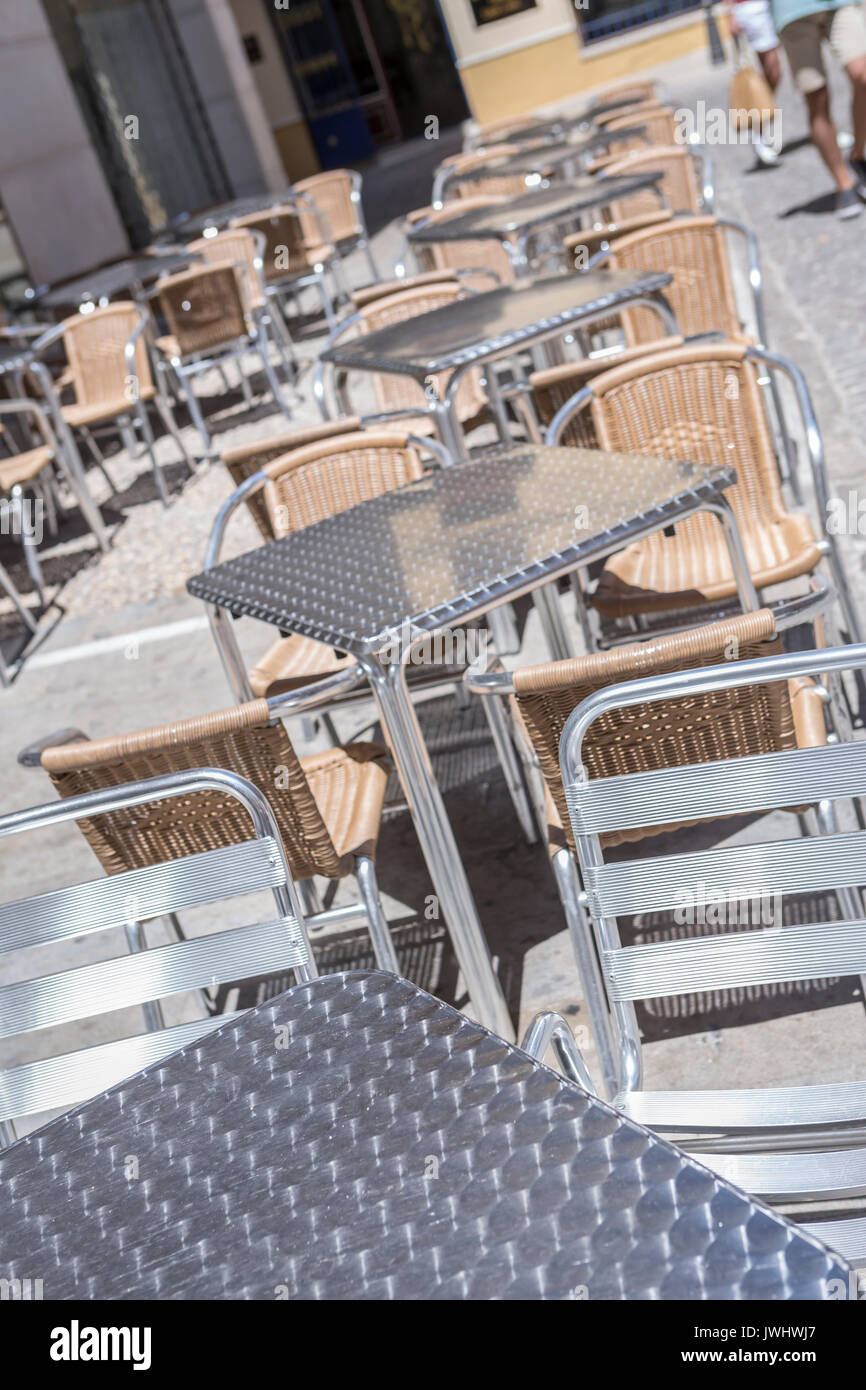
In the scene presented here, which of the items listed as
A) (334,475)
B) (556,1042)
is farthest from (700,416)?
(556,1042)

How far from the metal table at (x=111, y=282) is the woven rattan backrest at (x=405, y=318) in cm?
388

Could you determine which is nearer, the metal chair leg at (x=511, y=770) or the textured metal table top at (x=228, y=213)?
the metal chair leg at (x=511, y=770)

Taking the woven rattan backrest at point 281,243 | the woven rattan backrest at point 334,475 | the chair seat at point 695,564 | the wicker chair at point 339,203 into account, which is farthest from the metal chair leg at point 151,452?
the chair seat at point 695,564

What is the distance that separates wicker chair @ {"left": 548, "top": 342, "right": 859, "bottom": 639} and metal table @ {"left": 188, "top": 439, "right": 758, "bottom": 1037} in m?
0.38

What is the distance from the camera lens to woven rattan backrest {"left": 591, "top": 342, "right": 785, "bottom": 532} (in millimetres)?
3152

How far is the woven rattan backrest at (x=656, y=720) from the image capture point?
1.86 m

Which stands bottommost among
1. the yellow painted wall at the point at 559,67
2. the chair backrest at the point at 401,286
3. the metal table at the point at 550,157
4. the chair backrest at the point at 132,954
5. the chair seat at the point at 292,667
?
the chair seat at the point at 292,667

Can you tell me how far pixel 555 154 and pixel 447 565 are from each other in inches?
210

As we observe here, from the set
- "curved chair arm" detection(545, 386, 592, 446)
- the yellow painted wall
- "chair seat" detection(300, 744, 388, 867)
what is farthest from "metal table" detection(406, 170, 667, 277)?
the yellow painted wall

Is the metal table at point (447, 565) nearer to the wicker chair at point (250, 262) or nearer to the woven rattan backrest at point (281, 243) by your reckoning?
the wicker chair at point (250, 262)

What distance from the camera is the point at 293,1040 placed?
1369 mm

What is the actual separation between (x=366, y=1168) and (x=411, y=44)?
24526mm

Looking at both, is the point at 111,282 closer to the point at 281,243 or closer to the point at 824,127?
the point at 281,243

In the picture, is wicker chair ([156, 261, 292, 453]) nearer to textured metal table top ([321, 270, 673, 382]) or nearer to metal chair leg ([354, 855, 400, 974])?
textured metal table top ([321, 270, 673, 382])
